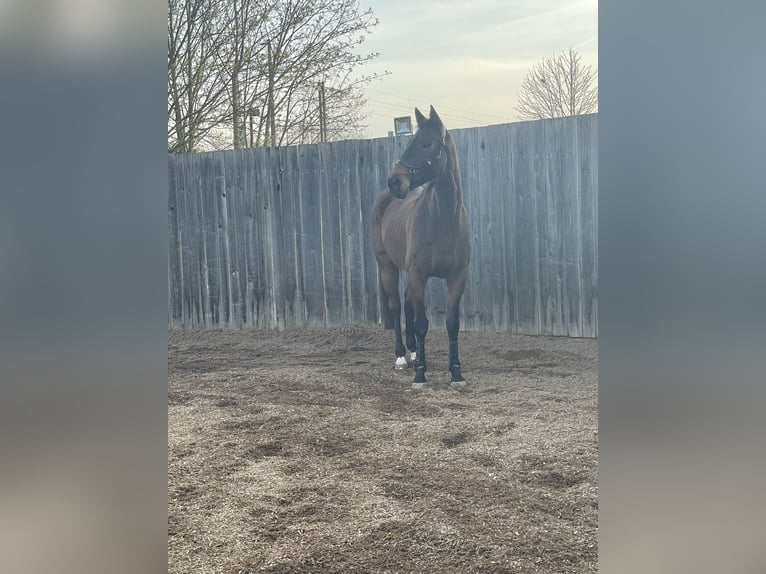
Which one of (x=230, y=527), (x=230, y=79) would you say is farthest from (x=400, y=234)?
(x=230, y=79)

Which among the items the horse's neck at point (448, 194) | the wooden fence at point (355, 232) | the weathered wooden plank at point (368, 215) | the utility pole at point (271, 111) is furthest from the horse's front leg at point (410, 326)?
the utility pole at point (271, 111)

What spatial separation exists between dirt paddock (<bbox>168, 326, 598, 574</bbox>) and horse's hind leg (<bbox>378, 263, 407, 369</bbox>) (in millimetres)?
215

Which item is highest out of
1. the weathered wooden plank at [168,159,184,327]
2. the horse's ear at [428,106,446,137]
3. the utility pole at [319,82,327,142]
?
the utility pole at [319,82,327,142]

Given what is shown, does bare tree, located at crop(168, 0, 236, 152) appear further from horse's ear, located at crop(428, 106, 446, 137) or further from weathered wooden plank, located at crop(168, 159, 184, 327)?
horse's ear, located at crop(428, 106, 446, 137)

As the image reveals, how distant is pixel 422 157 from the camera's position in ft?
16.6

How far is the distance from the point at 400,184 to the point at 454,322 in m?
1.07

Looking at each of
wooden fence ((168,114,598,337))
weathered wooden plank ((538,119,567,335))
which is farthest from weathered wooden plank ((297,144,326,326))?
weathered wooden plank ((538,119,567,335))

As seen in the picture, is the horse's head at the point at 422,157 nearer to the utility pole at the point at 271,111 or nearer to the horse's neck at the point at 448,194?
the horse's neck at the point at 448,194

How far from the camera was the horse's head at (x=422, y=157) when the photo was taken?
506 centimetres

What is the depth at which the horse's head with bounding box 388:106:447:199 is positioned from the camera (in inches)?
199

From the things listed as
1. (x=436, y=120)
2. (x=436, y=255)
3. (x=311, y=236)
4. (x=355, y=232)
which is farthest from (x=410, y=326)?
(x=311, y=236)

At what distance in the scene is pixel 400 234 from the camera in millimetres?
5824

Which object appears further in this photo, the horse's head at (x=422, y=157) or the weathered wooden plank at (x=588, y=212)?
the weathered wooden plank at (x=588, y=212)

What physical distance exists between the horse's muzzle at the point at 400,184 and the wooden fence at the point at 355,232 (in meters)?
2.13
